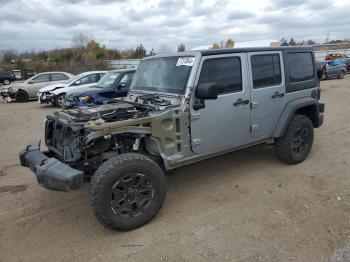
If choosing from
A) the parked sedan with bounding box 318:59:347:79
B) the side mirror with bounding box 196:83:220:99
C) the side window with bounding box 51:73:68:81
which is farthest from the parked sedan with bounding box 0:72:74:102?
the parked sedan with bounding box 318:59:347:79

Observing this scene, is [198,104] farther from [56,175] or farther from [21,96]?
[21,96]

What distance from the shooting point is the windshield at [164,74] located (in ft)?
15.0

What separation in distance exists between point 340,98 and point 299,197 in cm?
1069

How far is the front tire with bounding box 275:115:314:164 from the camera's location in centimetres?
559

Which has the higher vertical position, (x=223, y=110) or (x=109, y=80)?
(x=109, y=80)

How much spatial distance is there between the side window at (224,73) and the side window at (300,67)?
1192mm

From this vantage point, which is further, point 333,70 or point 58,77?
point 333,70

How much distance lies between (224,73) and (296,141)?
1923 mm

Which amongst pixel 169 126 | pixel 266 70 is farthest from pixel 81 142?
pixel 266 70

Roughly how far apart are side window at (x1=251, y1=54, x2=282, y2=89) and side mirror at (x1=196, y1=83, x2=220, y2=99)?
1117mm

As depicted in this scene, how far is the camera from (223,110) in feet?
15.4

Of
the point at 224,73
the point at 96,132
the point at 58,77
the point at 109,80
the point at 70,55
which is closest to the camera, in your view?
the point at 96,132

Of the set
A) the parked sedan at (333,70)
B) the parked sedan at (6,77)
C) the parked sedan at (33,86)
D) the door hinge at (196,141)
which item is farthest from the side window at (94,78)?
the parked sedan at (6,77)

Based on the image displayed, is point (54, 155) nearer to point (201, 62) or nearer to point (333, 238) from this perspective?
point (201, 62)
